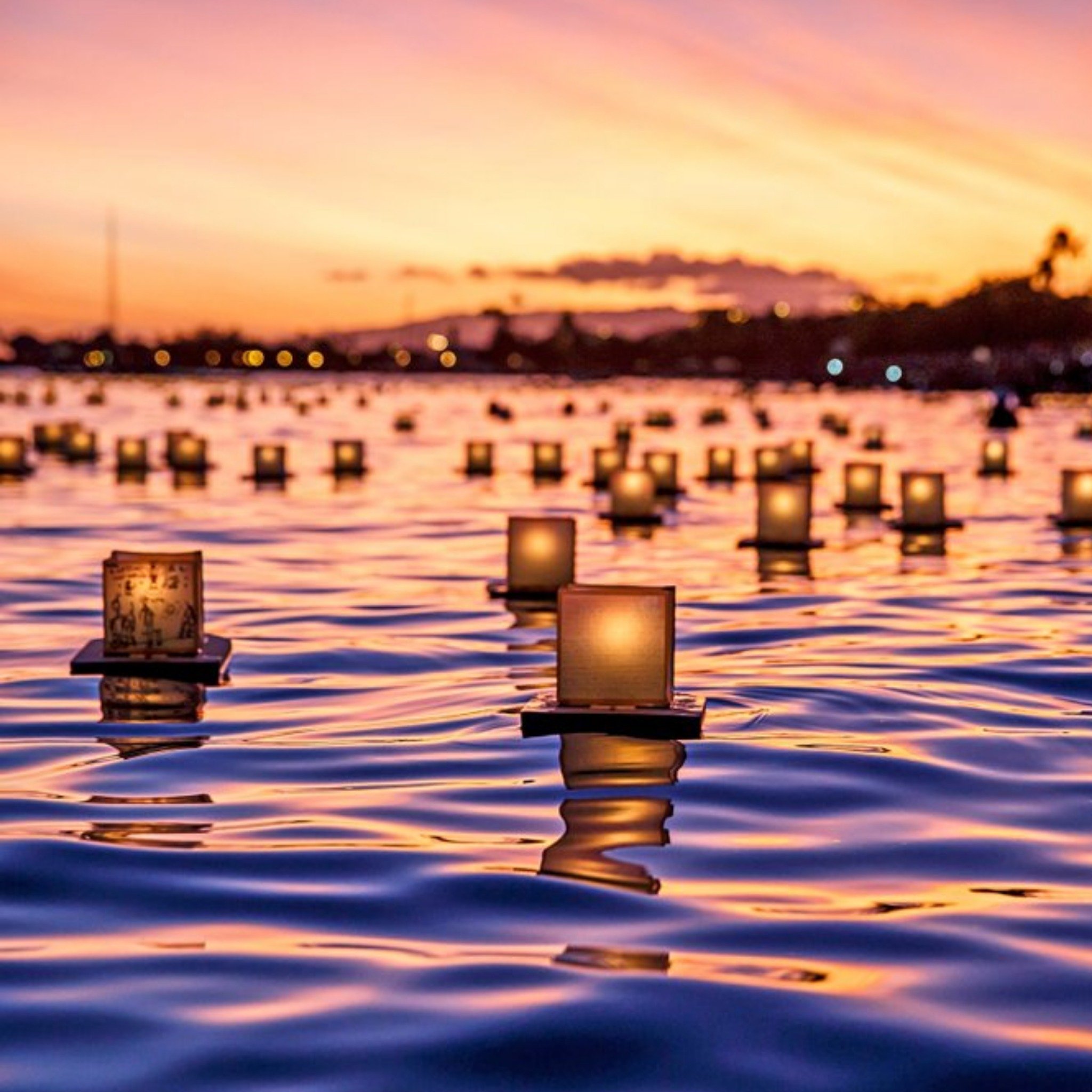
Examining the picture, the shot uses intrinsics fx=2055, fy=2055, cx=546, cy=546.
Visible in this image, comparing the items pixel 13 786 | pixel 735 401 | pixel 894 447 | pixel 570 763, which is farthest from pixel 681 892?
pixel 735 401

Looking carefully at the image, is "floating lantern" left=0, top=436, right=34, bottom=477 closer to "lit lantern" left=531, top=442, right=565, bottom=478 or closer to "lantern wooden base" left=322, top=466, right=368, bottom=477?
"lantern wooden base" left=322, top=466, right=368, bottom=477

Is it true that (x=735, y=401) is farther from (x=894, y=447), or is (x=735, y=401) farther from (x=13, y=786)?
(x=13, y=786)

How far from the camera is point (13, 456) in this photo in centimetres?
3725

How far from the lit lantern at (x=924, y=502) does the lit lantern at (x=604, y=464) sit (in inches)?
352

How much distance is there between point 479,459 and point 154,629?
1053 inches

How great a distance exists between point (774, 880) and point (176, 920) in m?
2.37

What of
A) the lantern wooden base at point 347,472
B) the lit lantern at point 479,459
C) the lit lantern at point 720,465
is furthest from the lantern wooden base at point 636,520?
the lit lantern at point 479,459

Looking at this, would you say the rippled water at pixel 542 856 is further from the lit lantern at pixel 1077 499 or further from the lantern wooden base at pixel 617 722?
the lit lantern at pixel 1077 499

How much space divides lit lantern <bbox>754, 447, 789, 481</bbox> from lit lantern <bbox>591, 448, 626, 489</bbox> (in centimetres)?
234

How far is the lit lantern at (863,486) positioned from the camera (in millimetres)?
29812

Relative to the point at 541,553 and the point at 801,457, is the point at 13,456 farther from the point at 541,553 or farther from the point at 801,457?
the point at 541,553

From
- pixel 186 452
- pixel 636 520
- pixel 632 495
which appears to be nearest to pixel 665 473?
pixel 632 495

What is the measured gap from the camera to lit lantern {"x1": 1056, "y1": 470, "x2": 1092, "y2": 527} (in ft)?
87.7

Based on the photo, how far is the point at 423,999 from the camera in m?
6.57
